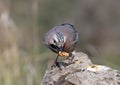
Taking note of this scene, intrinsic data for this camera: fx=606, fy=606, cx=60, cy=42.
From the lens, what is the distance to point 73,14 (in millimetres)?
15281

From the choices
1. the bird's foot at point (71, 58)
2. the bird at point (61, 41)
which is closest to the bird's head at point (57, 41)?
the bird at point (61, 41)

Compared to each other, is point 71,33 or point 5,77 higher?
point 71,33

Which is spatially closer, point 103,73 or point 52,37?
point 103,73

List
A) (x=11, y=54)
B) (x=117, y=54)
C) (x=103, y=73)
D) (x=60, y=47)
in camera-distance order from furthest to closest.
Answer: (x=117, y=54)
(x=11, y=54)
(x=60, y=47)
(x=103, y=73)

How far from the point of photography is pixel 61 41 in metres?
5.23

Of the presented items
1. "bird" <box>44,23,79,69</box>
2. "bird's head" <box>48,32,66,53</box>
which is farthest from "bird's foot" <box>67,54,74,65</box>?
"bird's head" <box>48,32,66,53</box>

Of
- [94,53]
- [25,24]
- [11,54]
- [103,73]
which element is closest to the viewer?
[103,73]

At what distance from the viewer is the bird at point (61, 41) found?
5.23m

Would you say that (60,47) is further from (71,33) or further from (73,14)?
(73,14)

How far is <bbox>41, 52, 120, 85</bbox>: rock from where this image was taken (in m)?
4.64

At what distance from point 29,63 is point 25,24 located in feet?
22.4

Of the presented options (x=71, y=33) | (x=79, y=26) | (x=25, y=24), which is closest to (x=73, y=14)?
(x=79, y=26)

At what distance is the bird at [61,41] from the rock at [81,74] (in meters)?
0.11

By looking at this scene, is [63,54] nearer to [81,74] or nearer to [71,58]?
[71,58]
